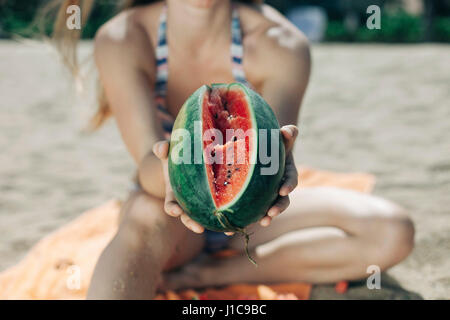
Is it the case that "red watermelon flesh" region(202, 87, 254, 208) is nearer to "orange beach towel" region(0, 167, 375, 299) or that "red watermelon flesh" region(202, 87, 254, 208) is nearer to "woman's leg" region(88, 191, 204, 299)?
"woman's leg" region(88, 191, 204, 299)

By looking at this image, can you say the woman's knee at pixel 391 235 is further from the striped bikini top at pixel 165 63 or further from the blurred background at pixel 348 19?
the blurred background at pixel 348 19

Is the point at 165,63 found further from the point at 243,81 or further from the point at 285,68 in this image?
the point at 285,68

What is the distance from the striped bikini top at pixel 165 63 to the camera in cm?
249

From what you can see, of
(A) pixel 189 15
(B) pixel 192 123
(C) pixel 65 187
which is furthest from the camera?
(C) pixel 65 187

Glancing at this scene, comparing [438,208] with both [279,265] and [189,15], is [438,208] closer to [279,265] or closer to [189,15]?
[279,265]

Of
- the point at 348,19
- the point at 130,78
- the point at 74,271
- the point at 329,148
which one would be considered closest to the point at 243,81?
the point at 130,78

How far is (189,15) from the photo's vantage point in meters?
2.42

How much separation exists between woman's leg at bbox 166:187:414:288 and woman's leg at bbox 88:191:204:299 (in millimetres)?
367

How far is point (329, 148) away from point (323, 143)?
0.18 meters

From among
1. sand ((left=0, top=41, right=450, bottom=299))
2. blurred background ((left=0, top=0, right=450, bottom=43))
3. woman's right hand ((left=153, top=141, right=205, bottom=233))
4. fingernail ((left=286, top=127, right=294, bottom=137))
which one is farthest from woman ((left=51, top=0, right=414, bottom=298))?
blurred background ((left=0, top=0, right=450, bottom=43))

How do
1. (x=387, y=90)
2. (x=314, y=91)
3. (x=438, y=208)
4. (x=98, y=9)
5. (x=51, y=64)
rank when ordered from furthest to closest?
(x=98, y=9), (x=51, y=64), (x=314, y=91), (x=387, y=90), (x=438, y=208)

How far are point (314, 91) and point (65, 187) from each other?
4180mm

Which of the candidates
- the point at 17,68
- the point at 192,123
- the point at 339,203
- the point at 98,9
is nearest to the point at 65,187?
the point at 339,203
